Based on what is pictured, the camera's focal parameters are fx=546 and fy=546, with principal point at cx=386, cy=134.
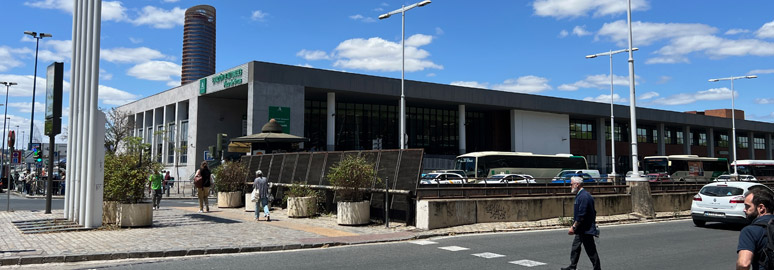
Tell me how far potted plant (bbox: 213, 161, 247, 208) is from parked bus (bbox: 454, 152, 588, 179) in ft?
71.1

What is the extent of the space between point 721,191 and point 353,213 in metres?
11.0

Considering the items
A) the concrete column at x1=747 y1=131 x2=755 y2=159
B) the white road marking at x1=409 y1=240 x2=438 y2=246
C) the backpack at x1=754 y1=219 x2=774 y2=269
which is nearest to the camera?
the backpack at x1=754 y1=219 x2=774 y2=269

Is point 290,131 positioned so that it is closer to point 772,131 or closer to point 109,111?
point 109,111

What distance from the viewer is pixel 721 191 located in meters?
16.4

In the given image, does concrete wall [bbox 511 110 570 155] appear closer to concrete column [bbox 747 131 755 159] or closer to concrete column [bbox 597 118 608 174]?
concrete column [bbox 597 118 608 174]

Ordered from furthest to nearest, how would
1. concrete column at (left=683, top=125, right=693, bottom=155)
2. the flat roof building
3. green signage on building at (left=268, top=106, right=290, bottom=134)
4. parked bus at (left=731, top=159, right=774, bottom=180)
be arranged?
concrete column at (left=683, top=125, right=693, bottom=155), parked bus at (left=731, top=159, right=774, bottom=180), the flat roof building, green signage on building at (left=268, top=106, right=290, bottom=134)

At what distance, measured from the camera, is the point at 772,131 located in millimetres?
93312

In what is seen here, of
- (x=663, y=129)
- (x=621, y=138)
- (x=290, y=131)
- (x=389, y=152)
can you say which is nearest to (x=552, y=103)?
(x=621, y=138)

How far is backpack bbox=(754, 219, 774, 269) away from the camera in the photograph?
13.7ft

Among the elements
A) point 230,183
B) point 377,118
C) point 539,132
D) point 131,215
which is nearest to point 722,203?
point 131,215

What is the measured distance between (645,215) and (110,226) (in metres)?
17.4

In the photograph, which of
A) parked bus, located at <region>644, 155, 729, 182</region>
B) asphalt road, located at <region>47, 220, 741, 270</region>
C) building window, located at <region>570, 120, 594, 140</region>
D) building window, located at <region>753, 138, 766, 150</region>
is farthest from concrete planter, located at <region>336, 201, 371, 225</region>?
building window, located at <region>753, 138, 766, 150</region>

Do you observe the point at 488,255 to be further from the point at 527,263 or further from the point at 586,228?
the point at 586,228

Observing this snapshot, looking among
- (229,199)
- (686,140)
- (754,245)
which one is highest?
(686,140)
